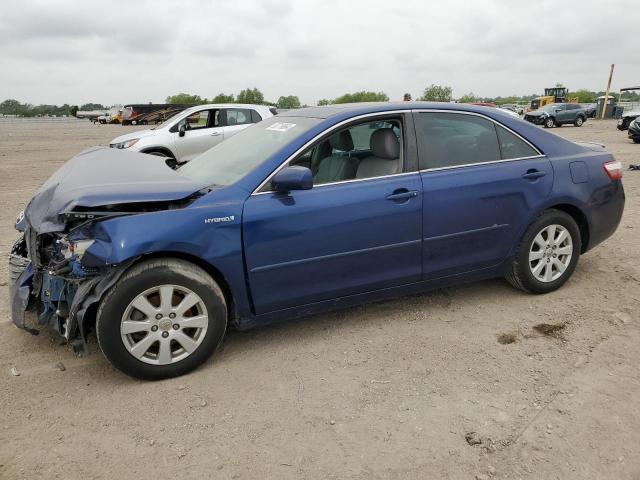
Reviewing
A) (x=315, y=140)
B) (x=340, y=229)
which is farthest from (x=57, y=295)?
(x=315, y=140)

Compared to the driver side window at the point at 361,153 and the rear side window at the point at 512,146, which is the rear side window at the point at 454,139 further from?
the driver side window at the point at 361,153

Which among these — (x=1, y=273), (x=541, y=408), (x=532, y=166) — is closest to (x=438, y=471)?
(x=541, y=408)

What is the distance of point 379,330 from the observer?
12.5 ft

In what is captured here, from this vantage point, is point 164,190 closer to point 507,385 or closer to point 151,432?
point 151,432

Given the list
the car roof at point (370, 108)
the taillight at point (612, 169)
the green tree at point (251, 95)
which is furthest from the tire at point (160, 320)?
the green tree at point (251, 95)

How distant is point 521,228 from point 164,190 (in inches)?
106

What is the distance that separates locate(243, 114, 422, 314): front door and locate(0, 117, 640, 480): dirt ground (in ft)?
1.43

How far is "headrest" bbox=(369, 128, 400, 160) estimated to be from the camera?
385 centimetres

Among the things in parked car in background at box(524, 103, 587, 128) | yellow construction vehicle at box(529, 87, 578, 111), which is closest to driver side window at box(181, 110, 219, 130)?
parked car in background at box(524, 103, 587, 128)

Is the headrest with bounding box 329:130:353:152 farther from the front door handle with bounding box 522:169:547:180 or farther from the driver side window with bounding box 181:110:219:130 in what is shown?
the driver side window with bounding box 181:110:219:130

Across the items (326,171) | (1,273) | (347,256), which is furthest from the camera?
(1,273)

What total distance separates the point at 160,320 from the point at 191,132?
928cm

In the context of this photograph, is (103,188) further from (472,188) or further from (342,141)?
(472,188)

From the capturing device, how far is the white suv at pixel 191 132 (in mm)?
11375
